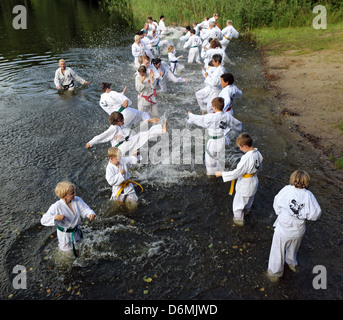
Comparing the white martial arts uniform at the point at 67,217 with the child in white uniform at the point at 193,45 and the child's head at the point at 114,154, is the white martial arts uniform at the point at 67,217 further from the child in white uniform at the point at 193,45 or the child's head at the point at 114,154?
the child in white uniform at the point at 193,45

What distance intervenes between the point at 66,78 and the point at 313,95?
9.68 metres

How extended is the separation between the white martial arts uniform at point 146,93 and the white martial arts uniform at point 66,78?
14.7ft

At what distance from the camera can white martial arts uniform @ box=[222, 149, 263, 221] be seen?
5.17 metres

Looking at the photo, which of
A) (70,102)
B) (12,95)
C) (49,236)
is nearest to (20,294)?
(49,236)

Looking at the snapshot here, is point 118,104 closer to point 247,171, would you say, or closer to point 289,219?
point 247,171

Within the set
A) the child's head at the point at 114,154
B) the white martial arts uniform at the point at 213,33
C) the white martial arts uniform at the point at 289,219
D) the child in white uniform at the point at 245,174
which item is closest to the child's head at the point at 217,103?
the child in white uniform at the point at 245,174

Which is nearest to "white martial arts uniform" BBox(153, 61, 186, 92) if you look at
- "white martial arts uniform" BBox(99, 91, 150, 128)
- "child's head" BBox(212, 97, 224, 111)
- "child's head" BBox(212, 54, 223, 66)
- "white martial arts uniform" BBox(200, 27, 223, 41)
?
"child's head" BBox(212, 54, 223, 66)

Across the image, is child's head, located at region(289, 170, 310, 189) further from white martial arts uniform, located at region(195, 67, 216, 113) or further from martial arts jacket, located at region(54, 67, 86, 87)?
martial arts jacket, located at region(54, 67, 86, 87)

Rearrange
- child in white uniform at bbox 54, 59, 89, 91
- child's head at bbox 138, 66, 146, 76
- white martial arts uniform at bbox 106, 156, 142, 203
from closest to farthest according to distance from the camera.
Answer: white martial arts uniform at bbox 106, 156, 142, 203 < child's head at bbox 138, 66, 146, 76 < child in white uniform at bbox 54, 59, 89, 91

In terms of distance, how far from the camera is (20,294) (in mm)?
4691

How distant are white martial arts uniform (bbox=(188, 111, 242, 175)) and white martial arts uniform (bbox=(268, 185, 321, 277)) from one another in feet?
8.52

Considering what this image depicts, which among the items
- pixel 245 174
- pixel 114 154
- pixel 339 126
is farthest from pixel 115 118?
pixel 339 126
